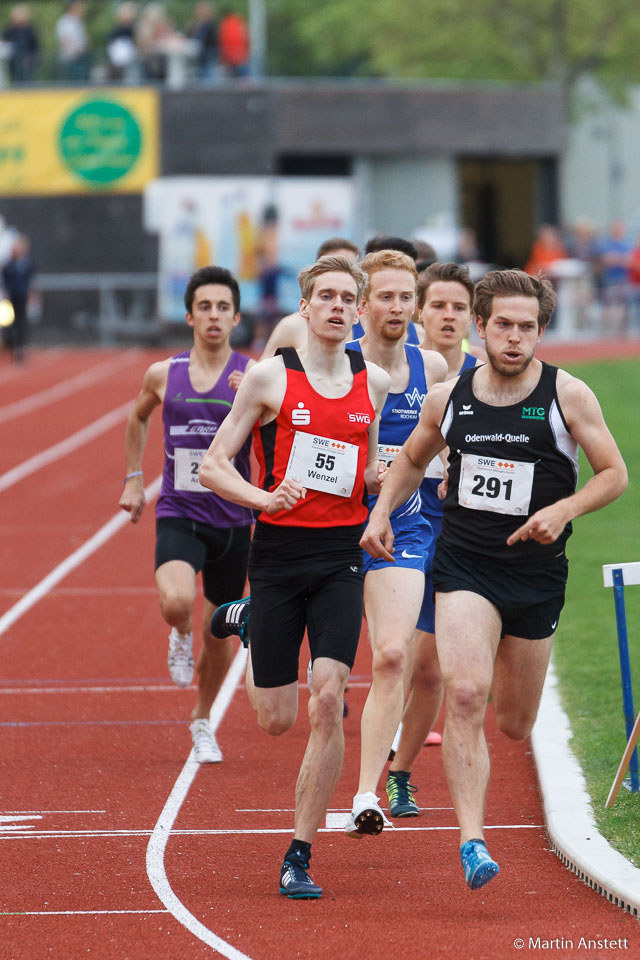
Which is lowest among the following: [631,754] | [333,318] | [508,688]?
[631,754]

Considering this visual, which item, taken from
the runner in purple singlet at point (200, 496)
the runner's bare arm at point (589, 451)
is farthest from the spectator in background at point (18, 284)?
the runner's bare arm at point (589, 451)

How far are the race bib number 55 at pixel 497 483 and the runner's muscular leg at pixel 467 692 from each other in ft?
1.08

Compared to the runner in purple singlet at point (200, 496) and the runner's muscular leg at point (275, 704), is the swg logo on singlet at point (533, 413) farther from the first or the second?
the runner in purple singlet at point (200, 496)

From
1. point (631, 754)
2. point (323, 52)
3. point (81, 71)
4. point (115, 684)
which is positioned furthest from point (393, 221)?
point (631, 754)

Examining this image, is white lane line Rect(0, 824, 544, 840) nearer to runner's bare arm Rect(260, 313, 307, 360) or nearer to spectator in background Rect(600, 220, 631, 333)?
runner's bare arm Rect(260, 313, 307, 360)

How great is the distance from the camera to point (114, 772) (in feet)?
26.1

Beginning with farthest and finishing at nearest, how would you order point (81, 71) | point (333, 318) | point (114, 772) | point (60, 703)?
point (81, 71), point (60, 703), point (114, 772), point (333, 318)

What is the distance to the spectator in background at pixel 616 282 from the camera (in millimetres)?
33719

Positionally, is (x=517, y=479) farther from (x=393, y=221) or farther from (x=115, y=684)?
(x=393, y=221)

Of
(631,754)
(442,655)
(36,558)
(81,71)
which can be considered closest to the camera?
(442,655)

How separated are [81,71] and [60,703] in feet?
90.9

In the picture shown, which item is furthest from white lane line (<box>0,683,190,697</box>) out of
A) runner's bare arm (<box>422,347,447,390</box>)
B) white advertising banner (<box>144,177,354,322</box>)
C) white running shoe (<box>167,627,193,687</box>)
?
white advertising banner (<box>144,177,354,322</box>)

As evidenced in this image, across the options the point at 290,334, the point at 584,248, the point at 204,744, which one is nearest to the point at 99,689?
the point at 204,744

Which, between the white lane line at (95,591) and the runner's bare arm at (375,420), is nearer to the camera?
the runner's bare arm at (375,420)
